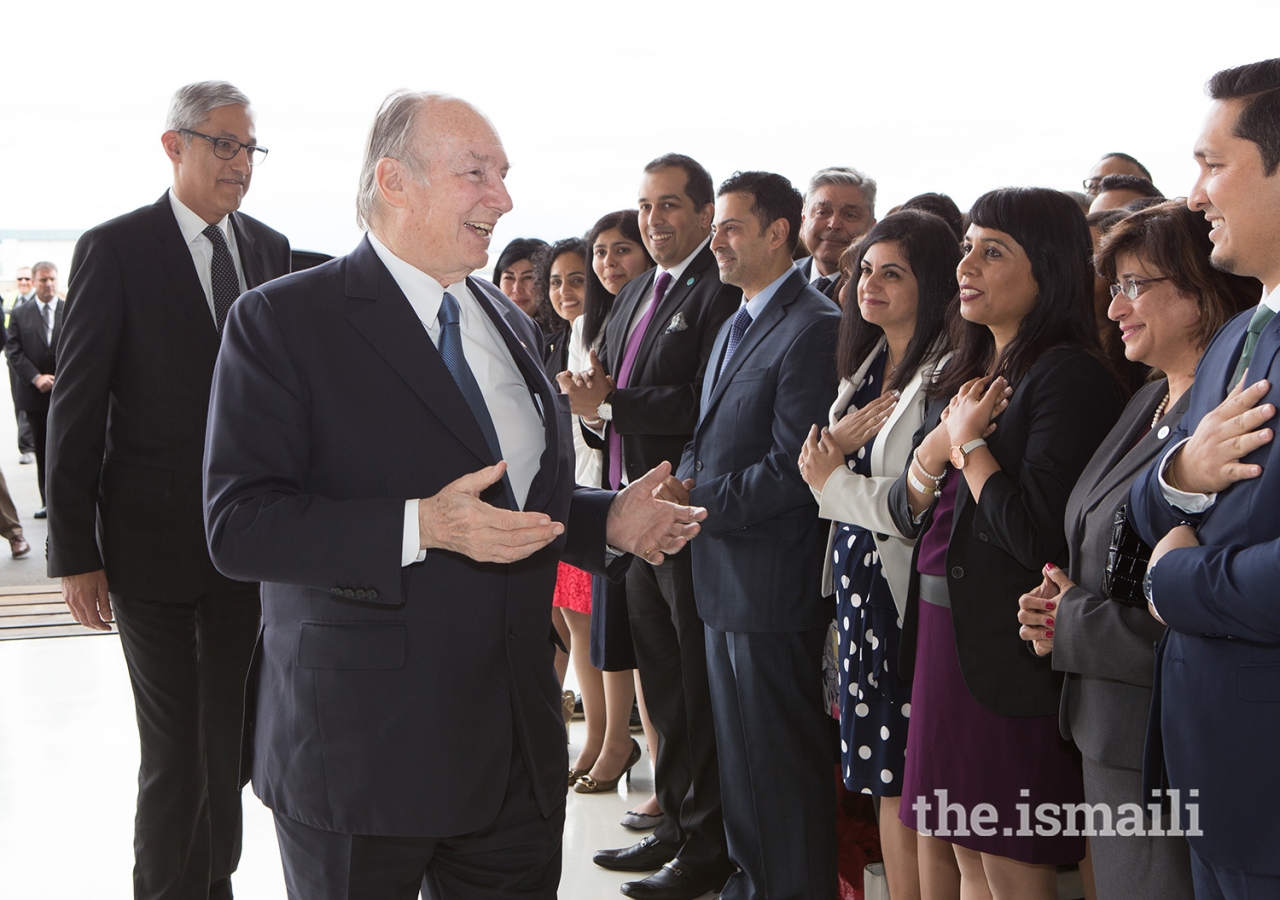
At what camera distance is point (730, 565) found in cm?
262

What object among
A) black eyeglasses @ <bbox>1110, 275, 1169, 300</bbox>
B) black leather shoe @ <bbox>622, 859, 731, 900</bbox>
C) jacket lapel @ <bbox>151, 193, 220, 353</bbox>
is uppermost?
jacket lapel @ <bbox>151, 193, 220, 353</bbox>

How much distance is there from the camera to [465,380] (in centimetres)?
158

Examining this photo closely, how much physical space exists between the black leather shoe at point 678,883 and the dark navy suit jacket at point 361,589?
150cm

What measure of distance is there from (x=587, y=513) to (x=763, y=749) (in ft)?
3.49

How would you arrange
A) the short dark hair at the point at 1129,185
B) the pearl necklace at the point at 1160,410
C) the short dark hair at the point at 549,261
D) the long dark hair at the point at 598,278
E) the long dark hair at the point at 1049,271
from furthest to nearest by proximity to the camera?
the short dark hair at the point at 549,261, the long dark hair at the point at 598,278, the short dark hair at the point at 1129,185, the long dark hair at the point at 1049,271, the pearl necklace at the point at 1160,410

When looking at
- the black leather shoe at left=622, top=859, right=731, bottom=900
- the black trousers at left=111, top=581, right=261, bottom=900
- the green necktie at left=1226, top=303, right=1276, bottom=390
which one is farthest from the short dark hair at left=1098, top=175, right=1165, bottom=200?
the black trousers at left=111, top=581, right=261, bottom=900

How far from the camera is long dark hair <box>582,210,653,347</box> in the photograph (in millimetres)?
3840

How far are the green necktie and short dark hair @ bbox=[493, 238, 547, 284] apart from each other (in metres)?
3.54

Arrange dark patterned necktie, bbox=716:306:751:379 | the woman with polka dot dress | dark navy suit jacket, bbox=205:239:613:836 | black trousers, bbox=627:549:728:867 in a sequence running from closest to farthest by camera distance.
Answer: dark navy suit jacket, bbox=205:239:613:836, the woman with polka dot dress, dark patterned necktie, bbox=716:306:751:379, black trousers, bbox=627:549:728:867

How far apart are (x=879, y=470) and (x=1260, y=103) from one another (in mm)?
Result: 1136

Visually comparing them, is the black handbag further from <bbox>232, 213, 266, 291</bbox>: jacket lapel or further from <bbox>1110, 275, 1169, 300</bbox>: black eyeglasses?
<bbox>232, 213, 266, 291</bbox>: jacket lapel

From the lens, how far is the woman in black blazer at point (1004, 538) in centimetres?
200

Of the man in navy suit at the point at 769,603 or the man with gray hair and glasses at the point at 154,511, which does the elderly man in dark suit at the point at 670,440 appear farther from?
the man with gray hair and glasses at the point at 154,511

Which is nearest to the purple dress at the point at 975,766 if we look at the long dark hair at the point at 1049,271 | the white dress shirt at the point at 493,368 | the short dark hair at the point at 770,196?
the long dark hair at the point at 1049,271
